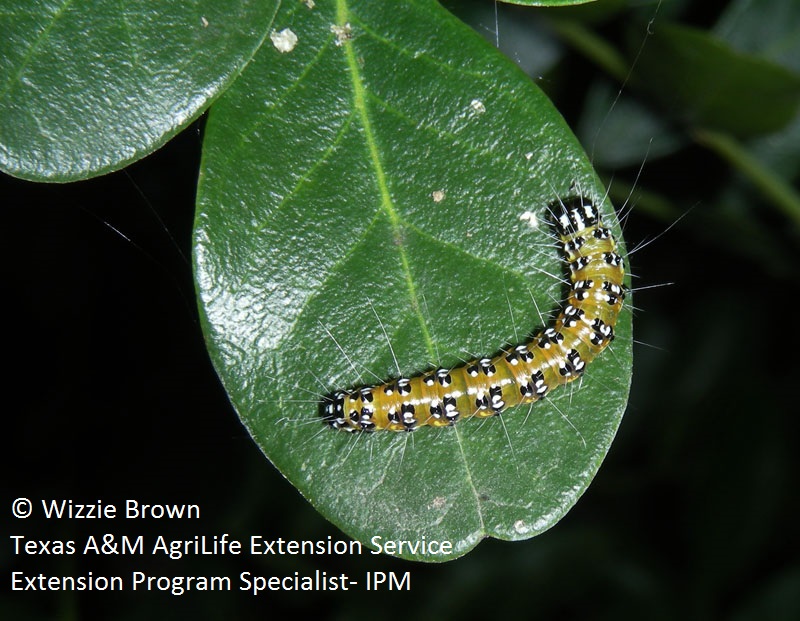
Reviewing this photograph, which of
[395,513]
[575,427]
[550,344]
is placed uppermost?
[550,344]

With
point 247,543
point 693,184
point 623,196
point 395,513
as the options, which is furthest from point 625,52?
point 247,543

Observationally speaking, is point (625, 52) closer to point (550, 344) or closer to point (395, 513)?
point (550, 344)

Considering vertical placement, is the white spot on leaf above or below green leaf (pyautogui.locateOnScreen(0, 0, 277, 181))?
above

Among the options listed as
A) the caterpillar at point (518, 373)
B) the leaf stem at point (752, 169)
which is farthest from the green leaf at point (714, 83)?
the caterpillar at point (518, 373)

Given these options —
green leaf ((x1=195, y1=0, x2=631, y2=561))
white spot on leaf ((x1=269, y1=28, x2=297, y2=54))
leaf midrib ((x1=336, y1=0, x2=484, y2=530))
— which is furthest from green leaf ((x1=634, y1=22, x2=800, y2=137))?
white spot on leaf ((x1=269, y1=28, x2=297, y2=54))

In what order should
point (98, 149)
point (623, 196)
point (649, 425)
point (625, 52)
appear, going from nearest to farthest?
point (98, 149) → point (625, 52) → point (623, 196) → point (649, 425)

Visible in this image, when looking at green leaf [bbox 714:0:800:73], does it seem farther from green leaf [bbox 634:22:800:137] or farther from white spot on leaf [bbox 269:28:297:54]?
white spot on leaf [bbox 269:28:297:54]
